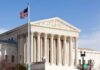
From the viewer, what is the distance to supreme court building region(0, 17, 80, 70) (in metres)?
99.2

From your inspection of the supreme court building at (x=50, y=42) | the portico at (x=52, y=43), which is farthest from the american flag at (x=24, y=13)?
the portico at (x=52, y=43)

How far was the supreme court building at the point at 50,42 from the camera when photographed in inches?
3907

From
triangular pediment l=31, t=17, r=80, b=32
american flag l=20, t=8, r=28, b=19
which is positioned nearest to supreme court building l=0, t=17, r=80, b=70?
triangular pediment l=31, t=17, r=80, b=32

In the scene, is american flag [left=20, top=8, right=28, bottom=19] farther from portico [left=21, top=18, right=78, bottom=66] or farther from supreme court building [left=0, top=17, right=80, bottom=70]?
portico [left=21, top=18, right=78, bottom=66]

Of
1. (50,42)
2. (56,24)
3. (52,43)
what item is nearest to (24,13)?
(52,43)

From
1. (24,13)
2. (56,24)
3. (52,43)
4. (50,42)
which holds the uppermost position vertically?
(56,24)

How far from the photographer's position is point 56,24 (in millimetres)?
102938

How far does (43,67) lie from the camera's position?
88.2 meters

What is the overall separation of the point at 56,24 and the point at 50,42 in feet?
17.4

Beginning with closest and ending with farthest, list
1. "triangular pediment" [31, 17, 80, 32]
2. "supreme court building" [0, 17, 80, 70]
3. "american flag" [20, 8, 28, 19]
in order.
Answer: "american flag" [20, 8, 28, 19], "supreme court building" [0, 17, 80, 70], "triangular pediment" [31, 17, 80, 32]

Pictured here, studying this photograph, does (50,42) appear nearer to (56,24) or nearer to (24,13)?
(56,24)

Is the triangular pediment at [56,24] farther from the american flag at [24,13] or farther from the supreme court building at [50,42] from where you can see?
the american flag at [24,13]

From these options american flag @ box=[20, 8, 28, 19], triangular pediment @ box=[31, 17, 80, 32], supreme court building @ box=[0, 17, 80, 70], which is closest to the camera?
american flag @ box=[20, 8, 28, 19]

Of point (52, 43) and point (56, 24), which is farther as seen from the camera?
point (56, 24)
